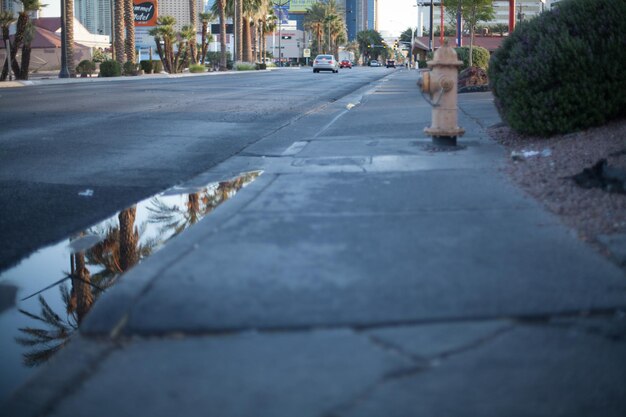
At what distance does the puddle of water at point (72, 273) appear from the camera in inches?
191

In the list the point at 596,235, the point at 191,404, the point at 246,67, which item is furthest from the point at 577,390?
the point at 246,67

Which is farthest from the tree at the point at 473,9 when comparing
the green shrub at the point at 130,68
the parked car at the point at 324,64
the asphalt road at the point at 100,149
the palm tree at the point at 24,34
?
the parked car at the point at 324,64

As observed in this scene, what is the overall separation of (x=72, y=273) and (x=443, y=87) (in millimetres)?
5682

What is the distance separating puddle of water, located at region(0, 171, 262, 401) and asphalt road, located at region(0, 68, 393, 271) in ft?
0.75

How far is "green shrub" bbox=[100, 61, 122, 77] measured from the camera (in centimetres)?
5150

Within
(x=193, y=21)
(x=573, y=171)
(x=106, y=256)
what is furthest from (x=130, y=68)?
(x=106, y=256)

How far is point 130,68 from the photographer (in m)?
54.8

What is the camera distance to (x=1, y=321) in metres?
5.26

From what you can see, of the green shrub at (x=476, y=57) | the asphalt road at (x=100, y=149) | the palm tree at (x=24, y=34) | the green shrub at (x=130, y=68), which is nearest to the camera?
the asphalt road at (x=100, y=149)

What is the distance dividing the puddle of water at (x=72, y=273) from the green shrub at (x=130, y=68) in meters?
47.4

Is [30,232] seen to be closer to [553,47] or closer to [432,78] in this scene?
[432,78]

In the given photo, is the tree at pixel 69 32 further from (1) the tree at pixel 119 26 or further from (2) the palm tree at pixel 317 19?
(2) the palm tree at pixel 317 19

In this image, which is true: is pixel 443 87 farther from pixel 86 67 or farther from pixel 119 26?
pixel 86 67

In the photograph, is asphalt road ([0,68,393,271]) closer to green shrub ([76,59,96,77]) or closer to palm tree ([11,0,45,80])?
palm tree ([11,0,45,80])
